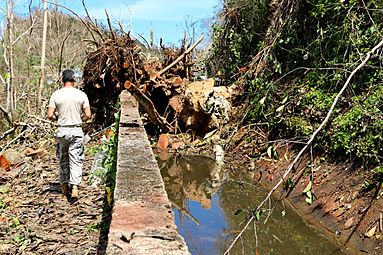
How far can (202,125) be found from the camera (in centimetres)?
1148

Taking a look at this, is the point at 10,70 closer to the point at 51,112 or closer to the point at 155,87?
the point at 155,87

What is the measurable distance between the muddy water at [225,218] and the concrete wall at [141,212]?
1244 millimetres

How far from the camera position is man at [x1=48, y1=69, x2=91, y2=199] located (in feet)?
19.2

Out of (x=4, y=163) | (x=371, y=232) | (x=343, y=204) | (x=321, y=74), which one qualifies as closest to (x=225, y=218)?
(x=343, y=204)

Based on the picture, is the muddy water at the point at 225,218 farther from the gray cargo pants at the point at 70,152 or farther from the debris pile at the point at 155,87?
the debris pile at the point at 155,87

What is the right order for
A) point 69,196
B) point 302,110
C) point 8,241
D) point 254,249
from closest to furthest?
point 8,241 < point 254,249 < point 69,196 < point 302,110

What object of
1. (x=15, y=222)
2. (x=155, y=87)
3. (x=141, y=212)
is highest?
(x=141, y=212)

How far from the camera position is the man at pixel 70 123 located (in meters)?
5.84

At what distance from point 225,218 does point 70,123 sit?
2.84 metres

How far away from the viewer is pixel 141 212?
10.3 feet

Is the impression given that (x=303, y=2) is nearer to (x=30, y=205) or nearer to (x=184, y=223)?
(x=184, y=223)

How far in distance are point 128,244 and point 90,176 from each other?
4.38m

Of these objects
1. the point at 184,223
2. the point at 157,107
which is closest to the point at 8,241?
the point at 184,223

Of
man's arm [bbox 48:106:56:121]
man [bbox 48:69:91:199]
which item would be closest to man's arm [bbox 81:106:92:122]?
man [bbox 48:69:91:199]
